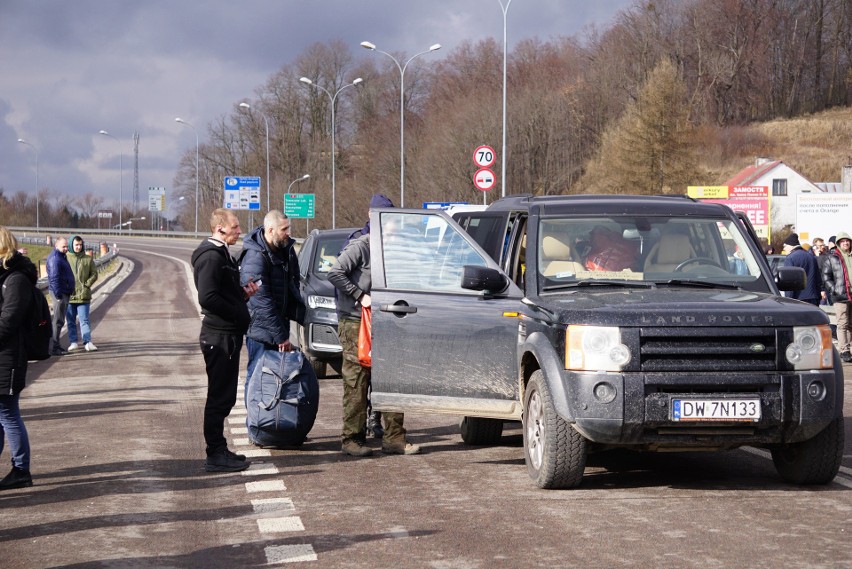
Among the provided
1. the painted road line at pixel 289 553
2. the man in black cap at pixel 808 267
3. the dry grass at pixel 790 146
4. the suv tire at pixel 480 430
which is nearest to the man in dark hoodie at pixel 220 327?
the suv tire at pixel 480 430

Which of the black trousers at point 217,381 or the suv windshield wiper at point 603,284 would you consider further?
the black trousers at point 217,381

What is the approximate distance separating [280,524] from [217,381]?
2.29 metres

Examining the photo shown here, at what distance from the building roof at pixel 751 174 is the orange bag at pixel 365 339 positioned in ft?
275

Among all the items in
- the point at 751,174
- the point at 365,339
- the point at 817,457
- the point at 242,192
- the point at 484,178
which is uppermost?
the point at 751,174

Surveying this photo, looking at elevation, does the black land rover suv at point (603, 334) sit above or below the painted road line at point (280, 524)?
above

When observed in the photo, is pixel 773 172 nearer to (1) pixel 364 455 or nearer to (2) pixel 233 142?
(2) pixel 233 142

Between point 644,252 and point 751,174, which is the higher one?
point 751,174

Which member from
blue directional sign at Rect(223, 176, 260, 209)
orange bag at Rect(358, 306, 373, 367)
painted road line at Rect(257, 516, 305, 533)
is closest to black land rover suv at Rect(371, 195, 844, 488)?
orange bag at Rect(358, 306, 373, 367)

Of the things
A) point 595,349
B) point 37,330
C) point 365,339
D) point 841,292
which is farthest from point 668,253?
point 841,292

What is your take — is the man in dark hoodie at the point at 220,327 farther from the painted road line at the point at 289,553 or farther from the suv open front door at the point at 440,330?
the painted road line at the point at 289,553

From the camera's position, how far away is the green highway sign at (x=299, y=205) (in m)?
77.1

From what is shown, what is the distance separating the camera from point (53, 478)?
29.3 ft

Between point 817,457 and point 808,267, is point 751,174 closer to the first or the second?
point 808,267

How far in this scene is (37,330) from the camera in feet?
29.0
